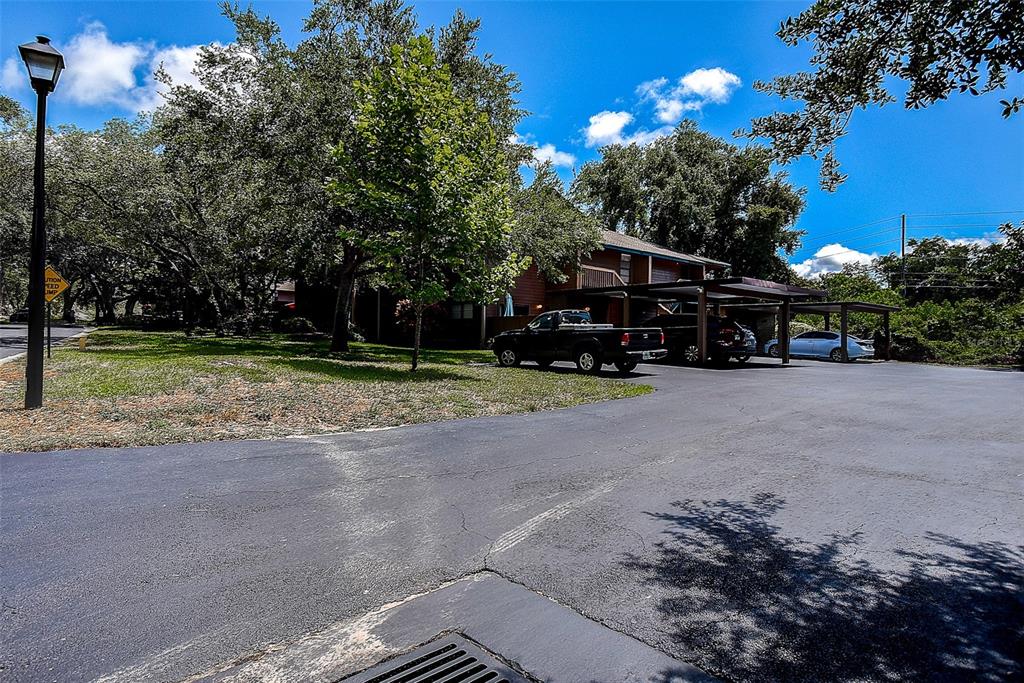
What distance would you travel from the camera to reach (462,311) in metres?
25.3

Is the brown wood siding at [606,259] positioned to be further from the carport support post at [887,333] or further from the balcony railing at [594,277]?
the carport support post at [887,333]

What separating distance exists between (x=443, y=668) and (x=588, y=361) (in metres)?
12.9

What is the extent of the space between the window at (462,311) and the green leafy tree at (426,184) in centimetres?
1131

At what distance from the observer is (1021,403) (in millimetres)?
10773

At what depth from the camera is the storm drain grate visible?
7.74 feet

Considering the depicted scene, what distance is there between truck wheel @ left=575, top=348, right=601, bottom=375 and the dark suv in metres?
5.84

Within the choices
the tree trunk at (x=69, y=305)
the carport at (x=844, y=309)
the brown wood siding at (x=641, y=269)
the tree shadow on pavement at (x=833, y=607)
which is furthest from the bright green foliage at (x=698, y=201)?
the tree trunk at (x=69, y=305)

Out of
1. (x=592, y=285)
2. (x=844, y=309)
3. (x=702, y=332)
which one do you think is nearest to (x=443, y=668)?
(x=702, y=332)

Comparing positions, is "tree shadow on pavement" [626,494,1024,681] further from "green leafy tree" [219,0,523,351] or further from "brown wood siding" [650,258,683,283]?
"brown wood siding" [650,258,683,283]

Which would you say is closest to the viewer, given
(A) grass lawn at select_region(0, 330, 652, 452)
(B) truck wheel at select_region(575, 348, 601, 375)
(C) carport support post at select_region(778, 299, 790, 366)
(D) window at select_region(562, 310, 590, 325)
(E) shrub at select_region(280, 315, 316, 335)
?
(A) grass lawn at select_region(0, 330, 652, 452)

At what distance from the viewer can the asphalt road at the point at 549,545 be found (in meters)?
2.58

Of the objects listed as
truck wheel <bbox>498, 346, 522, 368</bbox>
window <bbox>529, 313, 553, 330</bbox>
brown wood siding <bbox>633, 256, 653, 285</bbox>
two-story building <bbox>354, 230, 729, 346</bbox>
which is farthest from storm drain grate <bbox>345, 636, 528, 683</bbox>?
brown wood siding <bbox>633, 256, 653, 285</bbox>

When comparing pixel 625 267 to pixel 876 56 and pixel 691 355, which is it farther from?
pixel 876 56

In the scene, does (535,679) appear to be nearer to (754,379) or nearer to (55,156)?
(754,379)
